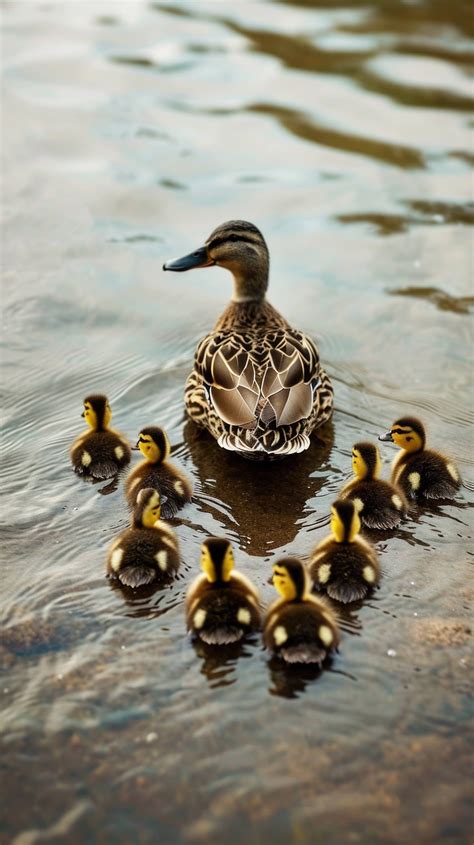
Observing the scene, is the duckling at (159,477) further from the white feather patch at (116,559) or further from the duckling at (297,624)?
the duckling at (297,624)

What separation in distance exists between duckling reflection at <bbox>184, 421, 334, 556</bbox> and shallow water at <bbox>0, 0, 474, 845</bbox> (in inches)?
0.6

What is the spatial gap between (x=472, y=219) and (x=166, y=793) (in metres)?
5.43

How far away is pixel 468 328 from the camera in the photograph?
248 inches

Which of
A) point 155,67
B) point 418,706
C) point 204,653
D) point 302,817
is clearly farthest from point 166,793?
point 155,67

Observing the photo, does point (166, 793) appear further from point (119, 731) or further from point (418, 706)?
point (418, 706)

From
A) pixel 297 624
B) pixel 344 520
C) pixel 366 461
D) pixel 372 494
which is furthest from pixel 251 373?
pixel 297 624

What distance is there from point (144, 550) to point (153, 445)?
2.51 feet

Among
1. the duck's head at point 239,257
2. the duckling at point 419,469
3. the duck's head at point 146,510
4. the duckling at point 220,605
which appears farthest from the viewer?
the duck's head at point 239,257

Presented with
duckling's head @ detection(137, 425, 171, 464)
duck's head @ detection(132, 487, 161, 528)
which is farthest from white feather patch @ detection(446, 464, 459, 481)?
duck's head @ detection(132, 487, 161, 528)

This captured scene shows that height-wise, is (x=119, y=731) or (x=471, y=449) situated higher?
(x=119, y=731)

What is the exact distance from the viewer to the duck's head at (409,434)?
4.65 m

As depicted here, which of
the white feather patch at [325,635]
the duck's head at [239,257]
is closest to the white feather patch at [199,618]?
the white feather patch at [325,635]

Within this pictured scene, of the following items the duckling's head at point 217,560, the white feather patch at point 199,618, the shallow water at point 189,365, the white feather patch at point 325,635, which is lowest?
the shallow water at point 189,365

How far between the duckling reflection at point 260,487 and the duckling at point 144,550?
381 mm
